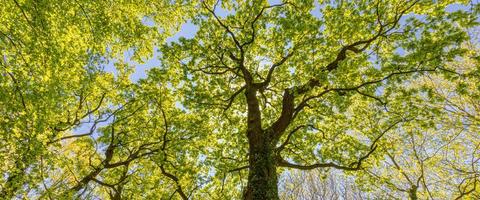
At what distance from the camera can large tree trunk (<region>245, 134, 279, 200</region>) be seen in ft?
34.9

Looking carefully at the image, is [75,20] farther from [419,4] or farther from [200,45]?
[419,4]

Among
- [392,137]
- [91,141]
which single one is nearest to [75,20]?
[91,141]

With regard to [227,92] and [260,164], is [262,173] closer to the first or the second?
[260,164]

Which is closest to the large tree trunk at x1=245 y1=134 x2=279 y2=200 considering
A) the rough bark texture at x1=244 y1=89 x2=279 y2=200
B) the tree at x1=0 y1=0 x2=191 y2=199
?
the rough bark texture at x1=244 y1=89 x2=279 y2=200

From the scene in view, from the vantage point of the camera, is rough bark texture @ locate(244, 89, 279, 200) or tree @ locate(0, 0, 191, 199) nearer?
tree @ locate(0, 0, 191, 199)

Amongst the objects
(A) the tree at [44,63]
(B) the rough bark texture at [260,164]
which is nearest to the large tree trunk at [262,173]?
(B) the rough bark texture at [260,164]

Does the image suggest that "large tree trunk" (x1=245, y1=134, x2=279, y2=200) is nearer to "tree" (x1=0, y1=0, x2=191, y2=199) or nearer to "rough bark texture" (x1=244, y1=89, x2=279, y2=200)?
"rough bark texture" (x1=244, y1=89, x2=279, y2=200)

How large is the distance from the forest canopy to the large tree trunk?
4cm

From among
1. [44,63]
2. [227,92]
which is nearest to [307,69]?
[227,92]

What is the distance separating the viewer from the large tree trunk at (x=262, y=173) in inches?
418

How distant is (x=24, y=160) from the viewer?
10.1 meters

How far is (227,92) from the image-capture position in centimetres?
1487

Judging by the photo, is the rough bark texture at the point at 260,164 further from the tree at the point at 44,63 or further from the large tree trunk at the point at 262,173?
the tree at the point at 44,63

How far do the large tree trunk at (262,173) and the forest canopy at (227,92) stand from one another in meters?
0.04
